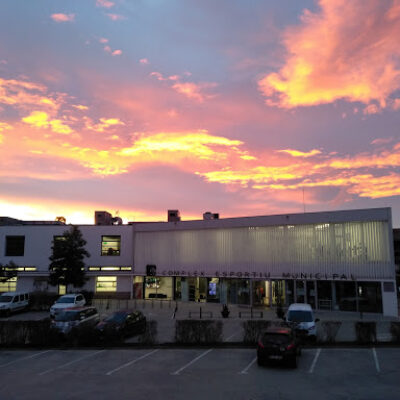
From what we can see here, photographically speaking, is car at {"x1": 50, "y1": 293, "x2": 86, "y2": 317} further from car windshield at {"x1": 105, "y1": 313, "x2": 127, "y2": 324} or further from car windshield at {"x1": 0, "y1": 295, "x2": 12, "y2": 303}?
car windshield at {"x1": 105, "y1": 313, "x2": 127, "y2": 324}

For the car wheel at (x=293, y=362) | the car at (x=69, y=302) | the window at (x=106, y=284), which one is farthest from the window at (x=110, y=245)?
the car wheel at (x=293, y=362)

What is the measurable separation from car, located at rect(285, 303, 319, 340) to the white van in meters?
25.9

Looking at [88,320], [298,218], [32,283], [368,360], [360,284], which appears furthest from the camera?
[32,283]

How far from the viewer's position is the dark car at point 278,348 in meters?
16.5

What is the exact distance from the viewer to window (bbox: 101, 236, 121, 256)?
51531 millimetres

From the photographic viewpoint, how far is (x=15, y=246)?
5203cm

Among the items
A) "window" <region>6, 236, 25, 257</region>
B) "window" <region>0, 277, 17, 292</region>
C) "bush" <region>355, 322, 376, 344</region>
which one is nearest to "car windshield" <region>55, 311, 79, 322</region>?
"bush" <region>355, 322, 376, 344</region>

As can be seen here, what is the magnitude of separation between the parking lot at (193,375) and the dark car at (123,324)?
2413mm

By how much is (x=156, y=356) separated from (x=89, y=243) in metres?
34.9

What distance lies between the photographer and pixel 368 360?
59.0 ft

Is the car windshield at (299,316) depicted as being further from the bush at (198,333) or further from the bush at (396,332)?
the bush at (198,333)

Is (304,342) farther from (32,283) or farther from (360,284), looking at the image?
(32,283)

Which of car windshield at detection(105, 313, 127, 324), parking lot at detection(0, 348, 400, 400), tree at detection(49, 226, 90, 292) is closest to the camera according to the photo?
parking lot at detection(0, 348, 400, 400)

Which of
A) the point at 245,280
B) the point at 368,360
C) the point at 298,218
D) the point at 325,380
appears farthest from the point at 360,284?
the point at 325,380
